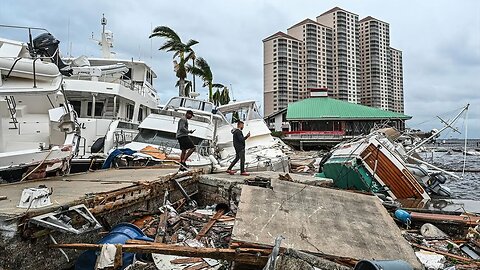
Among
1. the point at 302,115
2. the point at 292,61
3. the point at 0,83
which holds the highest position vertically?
the point at 292,61

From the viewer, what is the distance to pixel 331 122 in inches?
1940

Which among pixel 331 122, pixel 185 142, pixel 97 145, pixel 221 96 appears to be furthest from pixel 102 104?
pixel 331 122

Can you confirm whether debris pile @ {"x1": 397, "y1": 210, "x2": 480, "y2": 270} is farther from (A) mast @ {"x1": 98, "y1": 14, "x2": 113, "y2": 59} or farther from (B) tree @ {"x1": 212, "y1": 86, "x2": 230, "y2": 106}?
(B) tree @ {"x1": 212, "y1": 86, "x2": 230, "y2": 106}

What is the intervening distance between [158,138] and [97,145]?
253 cm

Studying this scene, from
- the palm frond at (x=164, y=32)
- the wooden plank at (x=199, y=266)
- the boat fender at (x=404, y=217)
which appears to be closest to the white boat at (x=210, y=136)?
the boat fender at (x=404, y=217)

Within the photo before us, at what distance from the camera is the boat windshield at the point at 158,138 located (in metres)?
14.3

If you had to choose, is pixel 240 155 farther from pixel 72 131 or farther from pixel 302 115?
pixel 302 115

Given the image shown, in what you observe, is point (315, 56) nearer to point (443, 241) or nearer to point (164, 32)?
point (164, 32)

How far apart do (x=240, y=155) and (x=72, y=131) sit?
14.5 feet

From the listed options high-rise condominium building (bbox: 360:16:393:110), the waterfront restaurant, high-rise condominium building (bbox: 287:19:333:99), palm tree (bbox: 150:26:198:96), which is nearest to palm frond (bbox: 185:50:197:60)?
palm tree (bbox: 150:26:198:96)

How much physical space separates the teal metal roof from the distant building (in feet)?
61.5

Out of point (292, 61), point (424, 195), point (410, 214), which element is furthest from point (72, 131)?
point (292, 61)

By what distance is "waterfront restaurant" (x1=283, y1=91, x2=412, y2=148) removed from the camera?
46.9m

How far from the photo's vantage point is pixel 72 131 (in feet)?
29.9
